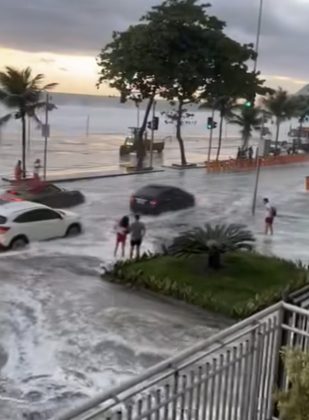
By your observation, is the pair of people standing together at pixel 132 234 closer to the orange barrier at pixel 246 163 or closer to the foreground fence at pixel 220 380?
the foreground fence at pixel 220 380

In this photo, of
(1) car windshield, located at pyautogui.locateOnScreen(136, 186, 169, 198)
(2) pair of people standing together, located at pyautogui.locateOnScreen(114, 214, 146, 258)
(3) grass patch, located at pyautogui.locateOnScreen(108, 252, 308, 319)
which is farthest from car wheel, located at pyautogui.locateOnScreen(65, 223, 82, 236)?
(1) car windshield, located at pyautogui.locateOnScreen(136, 186, 169, 198)

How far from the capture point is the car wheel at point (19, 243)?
65.7ft

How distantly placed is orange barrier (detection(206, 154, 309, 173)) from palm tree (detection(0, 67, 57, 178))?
14.7 m

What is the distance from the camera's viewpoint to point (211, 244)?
54.0 ft

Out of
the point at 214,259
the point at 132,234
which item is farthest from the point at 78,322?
the point at 132,234

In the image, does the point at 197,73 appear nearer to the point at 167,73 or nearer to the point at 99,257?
the point at 167,73

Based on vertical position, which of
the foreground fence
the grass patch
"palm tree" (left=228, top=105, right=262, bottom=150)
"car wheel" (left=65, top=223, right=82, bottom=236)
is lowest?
"car wheel" (left=65, top=223, right=82, bottom=236)

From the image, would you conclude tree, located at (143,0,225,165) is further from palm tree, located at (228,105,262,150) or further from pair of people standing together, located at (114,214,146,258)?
pair of people standing together, located at (114,214,146,258)

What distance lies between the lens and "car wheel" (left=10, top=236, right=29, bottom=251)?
65.7ft

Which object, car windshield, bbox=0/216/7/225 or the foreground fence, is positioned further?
car windshield, bbox=0/216/7/225

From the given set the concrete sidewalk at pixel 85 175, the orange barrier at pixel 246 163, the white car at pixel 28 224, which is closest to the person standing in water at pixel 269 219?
the white car at pixel 28 224

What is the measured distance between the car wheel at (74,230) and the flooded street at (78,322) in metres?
0.44

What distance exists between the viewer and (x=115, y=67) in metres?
44.1

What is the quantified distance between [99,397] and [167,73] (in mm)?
40814
